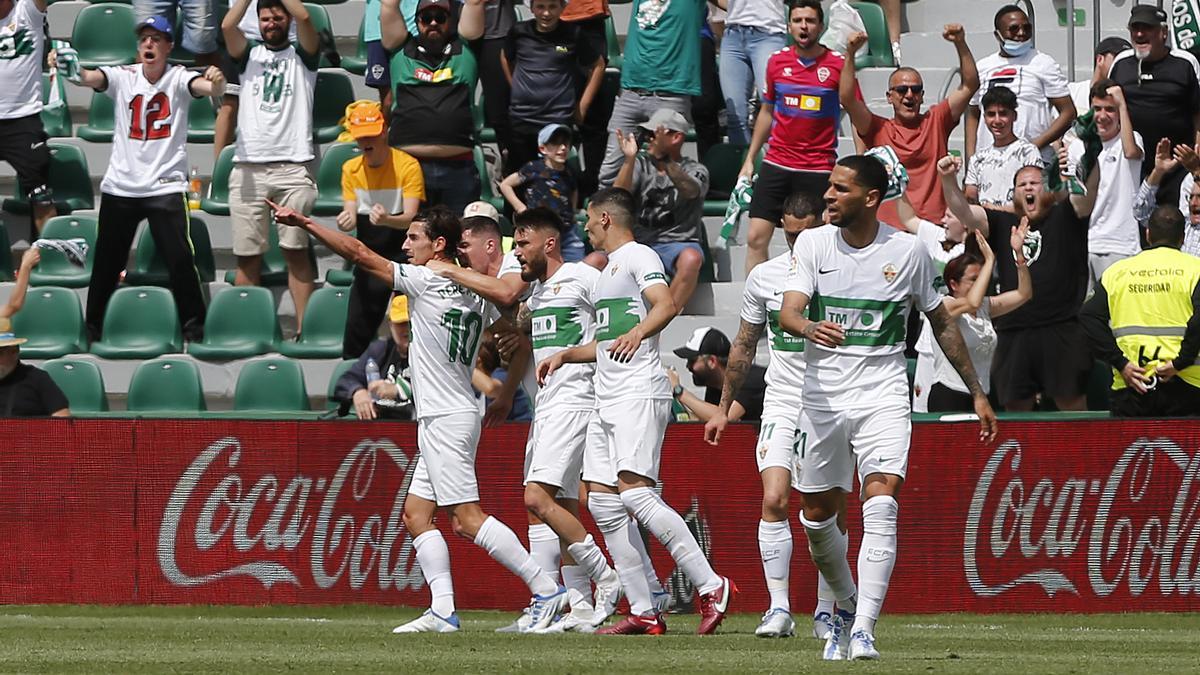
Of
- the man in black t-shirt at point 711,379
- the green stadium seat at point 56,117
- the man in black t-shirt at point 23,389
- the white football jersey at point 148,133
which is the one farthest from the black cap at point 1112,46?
the green stadium seat at point 56,117

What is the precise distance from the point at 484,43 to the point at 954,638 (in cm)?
747

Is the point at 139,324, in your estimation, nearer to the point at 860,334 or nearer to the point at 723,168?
the point at 723,168

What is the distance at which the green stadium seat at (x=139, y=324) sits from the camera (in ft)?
51.7

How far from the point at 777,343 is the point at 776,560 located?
1.25 m

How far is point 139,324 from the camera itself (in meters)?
15.9

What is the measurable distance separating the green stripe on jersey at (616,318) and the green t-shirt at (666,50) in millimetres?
5224

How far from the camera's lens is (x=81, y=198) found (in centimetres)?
1739

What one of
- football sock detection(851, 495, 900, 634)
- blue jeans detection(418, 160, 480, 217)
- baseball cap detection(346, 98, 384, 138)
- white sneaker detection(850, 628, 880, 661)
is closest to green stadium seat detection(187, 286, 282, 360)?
blue jeans detection(418, 160, 480, 217)

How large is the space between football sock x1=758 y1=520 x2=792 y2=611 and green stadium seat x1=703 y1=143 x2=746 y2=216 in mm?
6469

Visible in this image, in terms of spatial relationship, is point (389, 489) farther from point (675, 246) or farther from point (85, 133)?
point (85, 133)

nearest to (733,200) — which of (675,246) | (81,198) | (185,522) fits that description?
(675,246)

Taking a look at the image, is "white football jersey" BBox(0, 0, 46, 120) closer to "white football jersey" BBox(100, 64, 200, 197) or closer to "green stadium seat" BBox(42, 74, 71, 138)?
"white football jersey" BBox(100, 64, 200, 197)

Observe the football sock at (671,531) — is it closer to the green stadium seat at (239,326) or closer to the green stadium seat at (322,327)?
the green stadium seat at (322,327)

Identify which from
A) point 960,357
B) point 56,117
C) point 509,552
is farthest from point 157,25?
point 960,357
